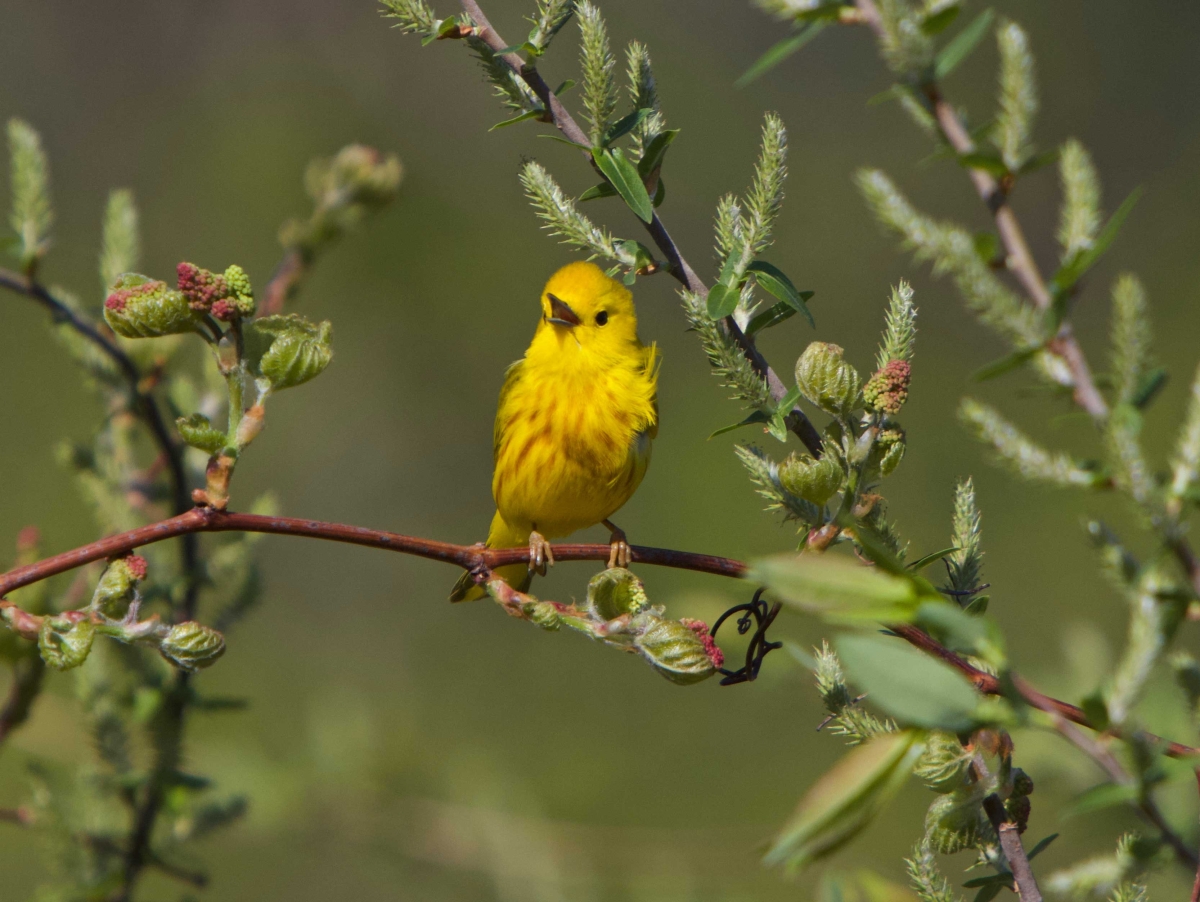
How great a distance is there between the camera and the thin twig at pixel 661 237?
3.12 feet

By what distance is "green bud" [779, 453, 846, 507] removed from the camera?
2.80 ft

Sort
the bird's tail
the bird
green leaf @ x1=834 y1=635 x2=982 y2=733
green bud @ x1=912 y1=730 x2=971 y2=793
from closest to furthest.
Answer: green leaf @ x1=834 y1=635 x2=982 y2=733 < green bud @ x1=912 y1=730 x2=971 y2=793 < the bird < the bird's tail

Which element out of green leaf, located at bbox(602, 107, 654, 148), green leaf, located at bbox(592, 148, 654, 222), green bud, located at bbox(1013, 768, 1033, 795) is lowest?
green bud, located at bbox(1013, 768, 1033, 795)

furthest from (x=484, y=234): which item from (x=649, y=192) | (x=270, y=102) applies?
(x=649, y=192)

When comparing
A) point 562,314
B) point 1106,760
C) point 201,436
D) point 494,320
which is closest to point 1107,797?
A: point 1106,760

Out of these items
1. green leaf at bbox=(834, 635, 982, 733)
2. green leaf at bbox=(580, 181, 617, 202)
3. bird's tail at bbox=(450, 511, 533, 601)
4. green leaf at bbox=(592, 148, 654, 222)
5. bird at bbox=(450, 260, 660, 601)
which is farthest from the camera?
bird's tail at bbox=(450, 511, 533, 601)

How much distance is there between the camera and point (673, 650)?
3.01 ft

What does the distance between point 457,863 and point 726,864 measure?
67cm

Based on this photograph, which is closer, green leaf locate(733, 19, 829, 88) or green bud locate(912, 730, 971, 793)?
green leaf locate(733, 19, 829, 88)

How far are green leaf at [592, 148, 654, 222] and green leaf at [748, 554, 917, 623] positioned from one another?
1.41 feet

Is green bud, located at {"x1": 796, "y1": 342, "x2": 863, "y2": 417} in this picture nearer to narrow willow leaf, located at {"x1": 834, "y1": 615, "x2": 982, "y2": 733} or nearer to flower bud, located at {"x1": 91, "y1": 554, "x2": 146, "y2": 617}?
narrow willow leaf, located at {"x1": 834, "y1": 615, "x2": 982, "y2": 733}

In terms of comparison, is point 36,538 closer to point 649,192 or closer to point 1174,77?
point 649,192

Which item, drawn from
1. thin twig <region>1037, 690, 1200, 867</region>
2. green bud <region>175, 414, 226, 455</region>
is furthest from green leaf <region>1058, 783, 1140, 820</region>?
green bud <region>175, 414, 226, 455</region>

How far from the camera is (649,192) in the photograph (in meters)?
1.03
